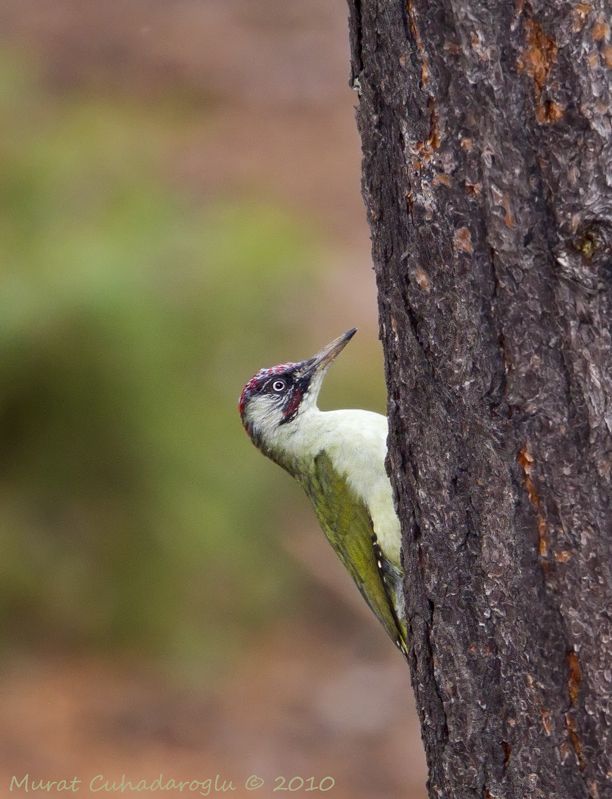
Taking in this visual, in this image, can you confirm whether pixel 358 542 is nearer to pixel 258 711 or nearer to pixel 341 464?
pixel 341 464

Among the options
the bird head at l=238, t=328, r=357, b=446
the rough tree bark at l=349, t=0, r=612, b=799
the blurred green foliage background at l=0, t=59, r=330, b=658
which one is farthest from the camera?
the blurred green foliage background at l=0, t=59, r=330, b=658

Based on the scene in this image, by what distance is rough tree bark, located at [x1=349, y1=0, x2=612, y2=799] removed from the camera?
7.00 feet

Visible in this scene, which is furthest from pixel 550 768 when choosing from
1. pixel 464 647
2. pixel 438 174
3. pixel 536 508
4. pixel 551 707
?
pixel 438 174

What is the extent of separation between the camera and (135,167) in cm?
844

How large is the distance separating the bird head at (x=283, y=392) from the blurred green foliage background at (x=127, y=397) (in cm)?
271

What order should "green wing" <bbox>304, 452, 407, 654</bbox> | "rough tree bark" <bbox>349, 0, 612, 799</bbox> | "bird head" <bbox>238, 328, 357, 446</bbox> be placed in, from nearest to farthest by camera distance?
"rough tree bark" <bbox>349, 0, 612, 799</bbox> < "green wing" <bbox>304, 452, 407, 654</bbox> < "bird head" <bbox>238, 328, 357, 446</bbox>

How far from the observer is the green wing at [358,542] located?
14.4 ft

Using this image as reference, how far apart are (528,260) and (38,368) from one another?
19.3 feet

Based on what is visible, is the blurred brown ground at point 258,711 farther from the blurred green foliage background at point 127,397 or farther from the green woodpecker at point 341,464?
the green woodpecker at point 341,464

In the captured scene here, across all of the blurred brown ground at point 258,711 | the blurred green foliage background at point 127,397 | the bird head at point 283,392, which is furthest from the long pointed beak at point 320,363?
the blurred brown ground at point 258,711

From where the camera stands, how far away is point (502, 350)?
230 centimetres

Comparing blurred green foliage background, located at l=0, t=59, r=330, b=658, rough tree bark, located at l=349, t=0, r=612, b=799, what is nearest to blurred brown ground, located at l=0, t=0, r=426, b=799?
blurred green foliage background, located at l=0, t=59, r=330, b=658

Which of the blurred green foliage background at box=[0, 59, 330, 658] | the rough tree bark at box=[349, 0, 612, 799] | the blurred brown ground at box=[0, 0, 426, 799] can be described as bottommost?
the rough tree bark at box=[349, 0, 612, 799]

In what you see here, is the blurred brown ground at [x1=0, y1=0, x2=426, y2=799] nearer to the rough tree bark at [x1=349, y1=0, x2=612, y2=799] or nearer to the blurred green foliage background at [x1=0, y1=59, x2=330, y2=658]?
the blurred green foliage background at [x1=0, y1=59, x2=330, y2=658]
